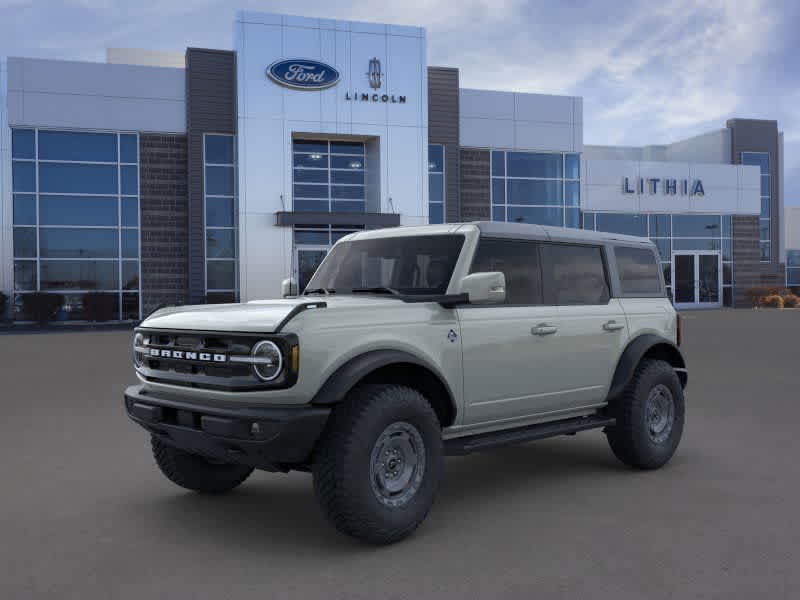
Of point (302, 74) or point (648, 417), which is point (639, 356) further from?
point (302, 74)

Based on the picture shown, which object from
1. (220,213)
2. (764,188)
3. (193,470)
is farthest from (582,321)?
(764,188)

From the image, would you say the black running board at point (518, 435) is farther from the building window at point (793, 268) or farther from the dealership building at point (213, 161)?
the building window at point (793, 268)

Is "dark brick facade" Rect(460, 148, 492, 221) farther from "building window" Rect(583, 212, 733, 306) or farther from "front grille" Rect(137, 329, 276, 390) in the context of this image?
"front grille" Rect(137, 329, 276, 390)

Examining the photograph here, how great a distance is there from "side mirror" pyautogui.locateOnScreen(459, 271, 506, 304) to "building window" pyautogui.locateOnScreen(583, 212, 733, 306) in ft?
111

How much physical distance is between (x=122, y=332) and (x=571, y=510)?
880 inches

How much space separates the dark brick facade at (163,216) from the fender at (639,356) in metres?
25.5

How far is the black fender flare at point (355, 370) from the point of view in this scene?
4.46 metres

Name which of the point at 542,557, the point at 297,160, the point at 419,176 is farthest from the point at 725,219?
the point at 542,557

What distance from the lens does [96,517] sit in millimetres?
5297

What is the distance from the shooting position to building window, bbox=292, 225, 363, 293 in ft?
99.6

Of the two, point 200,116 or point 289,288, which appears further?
point 200,116

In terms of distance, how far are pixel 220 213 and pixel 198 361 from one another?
26.5 metres

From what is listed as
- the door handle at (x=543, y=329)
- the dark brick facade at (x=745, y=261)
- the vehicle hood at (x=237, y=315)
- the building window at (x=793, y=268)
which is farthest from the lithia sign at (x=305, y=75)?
the building window at (x=793, y=268)

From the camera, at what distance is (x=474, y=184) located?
3438cm
